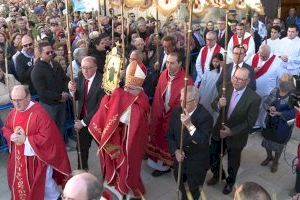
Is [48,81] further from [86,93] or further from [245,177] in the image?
[245,177]

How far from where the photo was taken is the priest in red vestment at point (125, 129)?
4711 millimetres

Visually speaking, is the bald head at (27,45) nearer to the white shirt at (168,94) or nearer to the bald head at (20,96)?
the bald head at (20,96)

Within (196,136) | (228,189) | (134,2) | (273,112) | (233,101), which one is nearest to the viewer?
(196,136)

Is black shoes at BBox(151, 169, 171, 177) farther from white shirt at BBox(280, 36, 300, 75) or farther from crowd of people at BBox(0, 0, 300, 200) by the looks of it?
white shirt at BBox(280, 36, 300, 75)

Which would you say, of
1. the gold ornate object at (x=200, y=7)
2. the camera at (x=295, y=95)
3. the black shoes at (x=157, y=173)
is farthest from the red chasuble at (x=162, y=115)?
the camera at (x=295, y=95)

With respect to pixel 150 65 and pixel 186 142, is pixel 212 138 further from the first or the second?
pixel 150 65

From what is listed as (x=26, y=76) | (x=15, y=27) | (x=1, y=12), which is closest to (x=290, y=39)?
(x=26, y=76)

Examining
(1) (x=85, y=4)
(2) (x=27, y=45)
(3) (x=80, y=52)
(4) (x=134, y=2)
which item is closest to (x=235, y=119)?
(4) (x=134, y=2)

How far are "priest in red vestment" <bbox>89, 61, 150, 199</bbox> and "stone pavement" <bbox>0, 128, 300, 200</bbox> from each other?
0.64 metres

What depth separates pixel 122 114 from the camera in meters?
4.72

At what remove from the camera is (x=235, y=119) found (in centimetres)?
488

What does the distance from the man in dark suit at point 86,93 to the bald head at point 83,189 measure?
258 cm

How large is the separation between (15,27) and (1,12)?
260 inches

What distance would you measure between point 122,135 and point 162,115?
0.95 m
